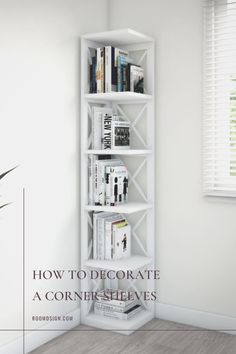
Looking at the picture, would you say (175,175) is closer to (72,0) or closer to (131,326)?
(131,326)

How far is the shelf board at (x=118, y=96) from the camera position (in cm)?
300

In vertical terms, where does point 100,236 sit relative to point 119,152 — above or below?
below

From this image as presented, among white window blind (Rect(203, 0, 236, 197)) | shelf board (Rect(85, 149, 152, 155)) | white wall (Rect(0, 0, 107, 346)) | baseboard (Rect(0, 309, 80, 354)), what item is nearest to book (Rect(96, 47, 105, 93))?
white wall (Rect(0, 0, 107, 346))

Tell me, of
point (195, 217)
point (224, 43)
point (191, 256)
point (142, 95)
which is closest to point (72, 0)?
point (142, 95)

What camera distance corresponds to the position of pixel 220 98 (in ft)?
10.1

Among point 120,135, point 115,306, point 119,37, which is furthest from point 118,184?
point 119,37

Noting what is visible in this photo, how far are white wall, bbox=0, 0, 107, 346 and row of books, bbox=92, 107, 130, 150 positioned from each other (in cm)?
12

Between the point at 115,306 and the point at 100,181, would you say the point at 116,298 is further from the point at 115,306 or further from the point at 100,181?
the point at 100,181

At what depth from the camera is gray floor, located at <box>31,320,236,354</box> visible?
2.83 metres

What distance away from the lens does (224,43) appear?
3.04 metres

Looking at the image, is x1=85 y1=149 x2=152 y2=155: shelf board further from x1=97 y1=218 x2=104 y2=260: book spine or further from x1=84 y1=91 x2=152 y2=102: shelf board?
x1=97 y1=218 x2=104 y2=260: book spine

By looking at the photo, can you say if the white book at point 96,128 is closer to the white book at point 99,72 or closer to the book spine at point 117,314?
the white book at point 99,72

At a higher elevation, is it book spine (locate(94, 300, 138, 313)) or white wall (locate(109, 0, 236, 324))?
white wall (locate(109, 0, 236, 324))

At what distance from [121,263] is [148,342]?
1.66ft
